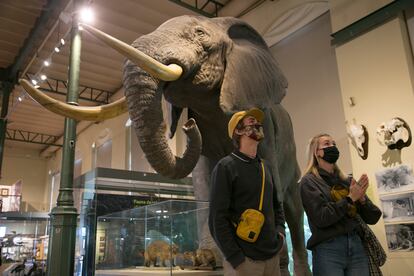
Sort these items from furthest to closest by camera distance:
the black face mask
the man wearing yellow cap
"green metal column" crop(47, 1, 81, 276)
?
1. "green metal column" crop(47, 1, 81, 276)
2. the black face mask
3. the man wearing yellow cap

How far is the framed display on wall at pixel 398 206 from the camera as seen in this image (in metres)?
5.25

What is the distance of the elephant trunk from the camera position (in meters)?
2.73

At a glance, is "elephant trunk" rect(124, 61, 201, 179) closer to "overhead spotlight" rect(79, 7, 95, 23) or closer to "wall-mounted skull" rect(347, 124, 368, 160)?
"wall-mounted skull" rect(347, 124, 368, 160)

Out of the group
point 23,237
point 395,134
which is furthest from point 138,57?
point 23,237

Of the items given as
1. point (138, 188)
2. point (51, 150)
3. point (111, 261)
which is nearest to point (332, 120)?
point (138, 188)

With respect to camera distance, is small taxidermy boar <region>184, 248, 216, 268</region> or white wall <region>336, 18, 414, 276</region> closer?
small taxidermy boar <region>184, 248, 216, 268</region>

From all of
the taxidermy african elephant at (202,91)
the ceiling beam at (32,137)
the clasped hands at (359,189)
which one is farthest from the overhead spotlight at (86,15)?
the ceiling beam at (32,137)

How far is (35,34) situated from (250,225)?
1056 cm

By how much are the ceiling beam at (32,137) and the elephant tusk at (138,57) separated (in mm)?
18791

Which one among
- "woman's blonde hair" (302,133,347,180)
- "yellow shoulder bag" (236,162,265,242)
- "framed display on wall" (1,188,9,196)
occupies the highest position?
"framed display on wall" (1,188,9,196)

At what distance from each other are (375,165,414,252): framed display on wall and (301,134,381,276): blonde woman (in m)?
2.88

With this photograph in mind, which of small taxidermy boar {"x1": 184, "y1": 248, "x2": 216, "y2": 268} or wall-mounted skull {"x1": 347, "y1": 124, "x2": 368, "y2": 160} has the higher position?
wall-mounted skull {"x1": 347, "y1": 124, "x2": 368, "y2": 160}

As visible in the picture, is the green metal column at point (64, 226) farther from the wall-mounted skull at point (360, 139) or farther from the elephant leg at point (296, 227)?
the wall-mounted skull at point (360, 139)

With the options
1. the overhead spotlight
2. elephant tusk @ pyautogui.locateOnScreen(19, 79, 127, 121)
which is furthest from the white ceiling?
elephant tusk @ pyautogui.locateOnScreen(19, 79, 127, 121)
